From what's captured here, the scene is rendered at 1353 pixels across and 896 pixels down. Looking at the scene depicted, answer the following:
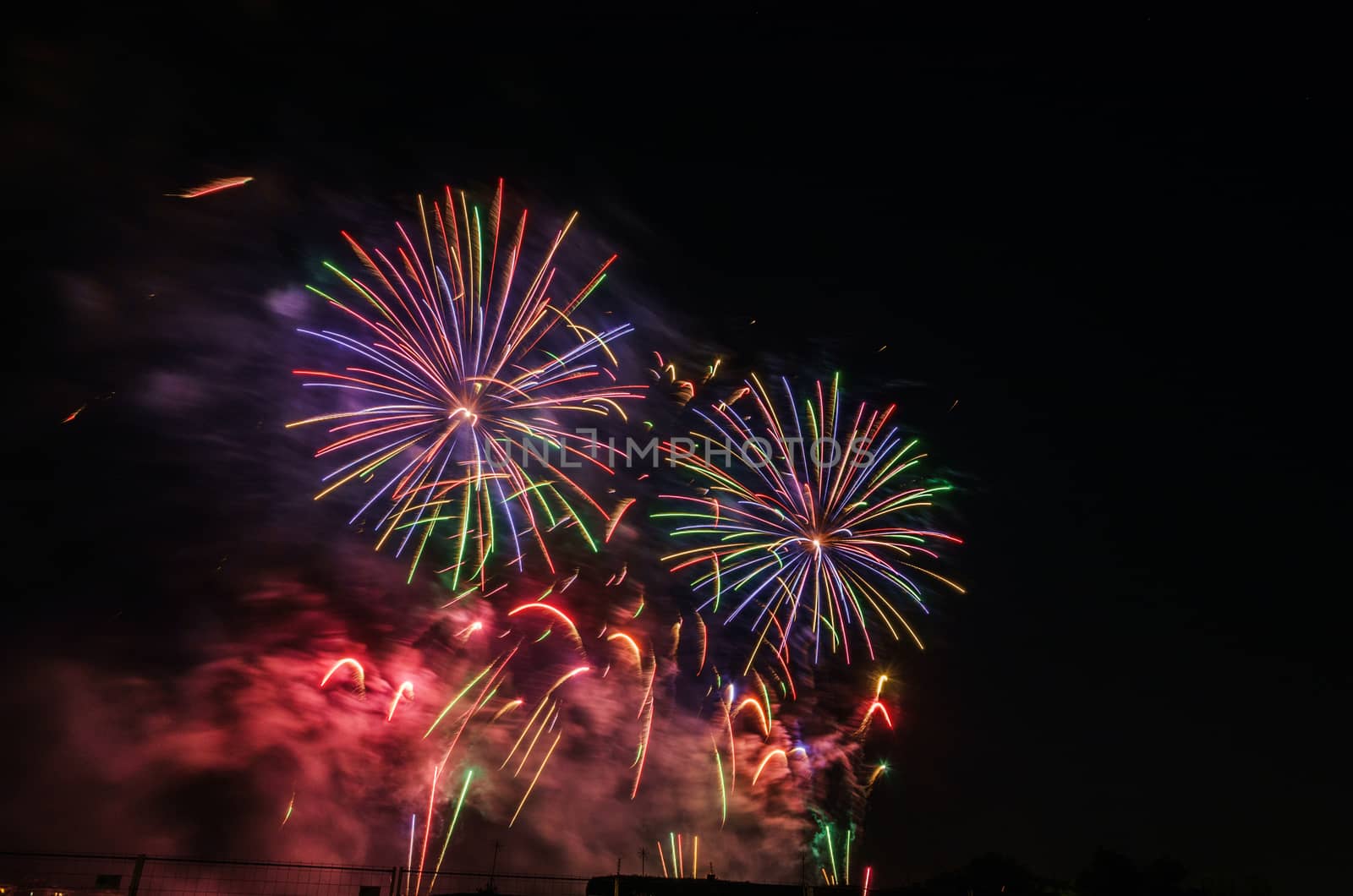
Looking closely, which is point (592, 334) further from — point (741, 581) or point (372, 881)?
point (372, 881)

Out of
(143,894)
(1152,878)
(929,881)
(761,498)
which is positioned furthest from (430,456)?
(929,881)

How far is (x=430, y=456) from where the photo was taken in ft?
67.6

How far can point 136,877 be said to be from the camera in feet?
38.7

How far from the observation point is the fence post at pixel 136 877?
11758 millimetres

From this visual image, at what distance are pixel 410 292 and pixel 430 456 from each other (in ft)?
13.0

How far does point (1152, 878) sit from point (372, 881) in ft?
136

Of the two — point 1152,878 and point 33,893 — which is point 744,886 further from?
point 1152,878

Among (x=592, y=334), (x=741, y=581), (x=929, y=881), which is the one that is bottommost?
(x=929, y=881)

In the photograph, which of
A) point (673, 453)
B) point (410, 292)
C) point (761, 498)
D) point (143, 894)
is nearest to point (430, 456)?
point (410, 292)

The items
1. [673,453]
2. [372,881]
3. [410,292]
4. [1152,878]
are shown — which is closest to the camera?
[372,881]

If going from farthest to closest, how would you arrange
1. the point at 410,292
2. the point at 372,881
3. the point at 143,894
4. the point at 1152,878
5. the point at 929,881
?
the point at 929,881, the point at 1152,878, the point at 410,292, the point at 372,881, the point at 143,894

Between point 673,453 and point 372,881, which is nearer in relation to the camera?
point 372,881

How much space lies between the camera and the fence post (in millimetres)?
11758

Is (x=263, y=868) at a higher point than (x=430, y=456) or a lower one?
lower
